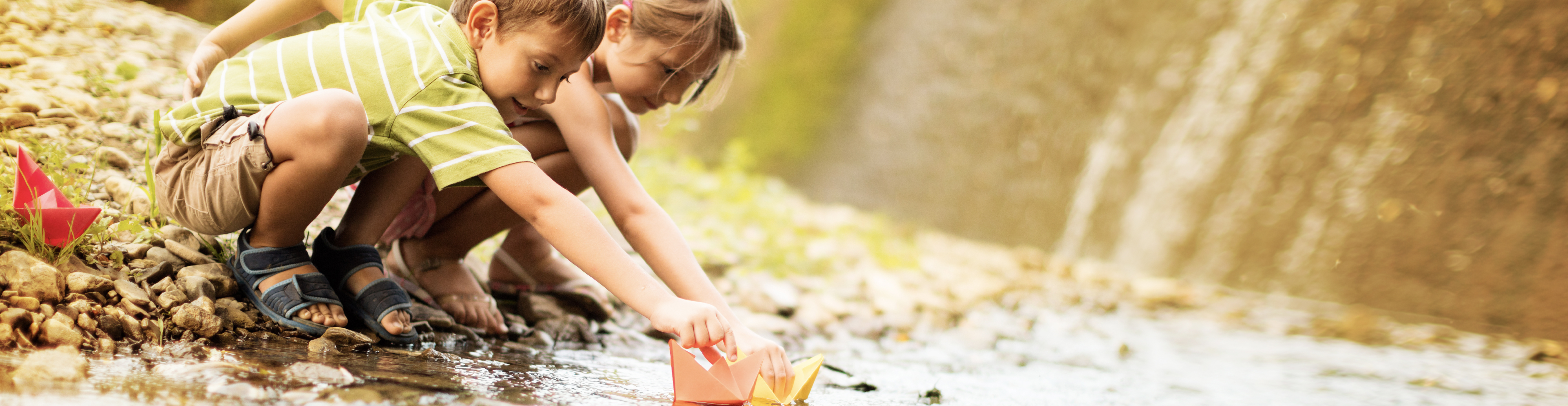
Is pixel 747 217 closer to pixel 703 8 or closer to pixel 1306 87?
pixel 703 8

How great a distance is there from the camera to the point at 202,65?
1241mm

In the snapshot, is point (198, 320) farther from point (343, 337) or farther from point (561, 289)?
point (561, 289)

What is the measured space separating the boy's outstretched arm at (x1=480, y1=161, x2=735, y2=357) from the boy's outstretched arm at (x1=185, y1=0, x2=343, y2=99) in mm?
521

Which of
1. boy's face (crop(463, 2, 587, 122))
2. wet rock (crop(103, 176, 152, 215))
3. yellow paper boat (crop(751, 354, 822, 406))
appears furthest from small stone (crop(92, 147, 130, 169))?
yellow paper boat (crop(751, 354, 822, 406))

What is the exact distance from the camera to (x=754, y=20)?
594 cm

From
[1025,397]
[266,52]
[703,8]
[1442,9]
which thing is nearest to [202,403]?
[266,52]

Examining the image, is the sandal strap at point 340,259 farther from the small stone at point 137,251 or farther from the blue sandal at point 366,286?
the small stone at point 137,251

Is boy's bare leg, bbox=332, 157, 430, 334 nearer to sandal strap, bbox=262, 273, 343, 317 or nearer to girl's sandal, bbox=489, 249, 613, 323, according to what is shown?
sandal strap, bbox=262, 273, 343, 317

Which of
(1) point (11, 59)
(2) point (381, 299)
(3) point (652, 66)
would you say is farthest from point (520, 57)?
(1) point (11, 59)

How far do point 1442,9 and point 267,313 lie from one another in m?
3.93

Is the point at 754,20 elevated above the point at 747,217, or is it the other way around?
the point at 754,20

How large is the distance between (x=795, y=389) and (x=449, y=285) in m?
0.68

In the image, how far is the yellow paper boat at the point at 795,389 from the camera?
1.07 metres

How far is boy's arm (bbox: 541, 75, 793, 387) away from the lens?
3.59ft
